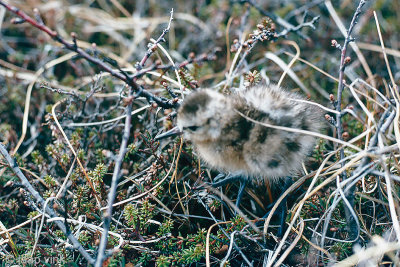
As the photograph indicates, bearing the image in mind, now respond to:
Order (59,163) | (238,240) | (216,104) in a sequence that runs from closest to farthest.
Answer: (216,104) < (238,240) < (59,163)

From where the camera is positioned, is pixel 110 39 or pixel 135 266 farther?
pixel 110 39

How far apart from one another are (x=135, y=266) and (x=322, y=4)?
11.0 feet

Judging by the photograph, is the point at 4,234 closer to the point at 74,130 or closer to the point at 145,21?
the point at 74,130

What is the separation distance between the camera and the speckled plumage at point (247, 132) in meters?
1.99

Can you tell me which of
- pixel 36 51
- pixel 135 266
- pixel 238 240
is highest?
pixel 36 51

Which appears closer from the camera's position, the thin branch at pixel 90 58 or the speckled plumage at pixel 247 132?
the thin branch at pixel 90 58

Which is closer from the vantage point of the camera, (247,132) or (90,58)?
(90,58)

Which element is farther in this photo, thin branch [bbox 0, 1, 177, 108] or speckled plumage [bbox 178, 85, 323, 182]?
speckled plumage [bbox 178, 85, 323, 182]

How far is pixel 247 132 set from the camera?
200 centimetres

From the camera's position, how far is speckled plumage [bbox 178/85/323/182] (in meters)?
1.99

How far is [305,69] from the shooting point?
3.43 metres

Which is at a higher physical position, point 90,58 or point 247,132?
point 90,58

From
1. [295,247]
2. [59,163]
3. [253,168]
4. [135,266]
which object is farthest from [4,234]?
[295,247]

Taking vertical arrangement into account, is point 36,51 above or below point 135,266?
above
